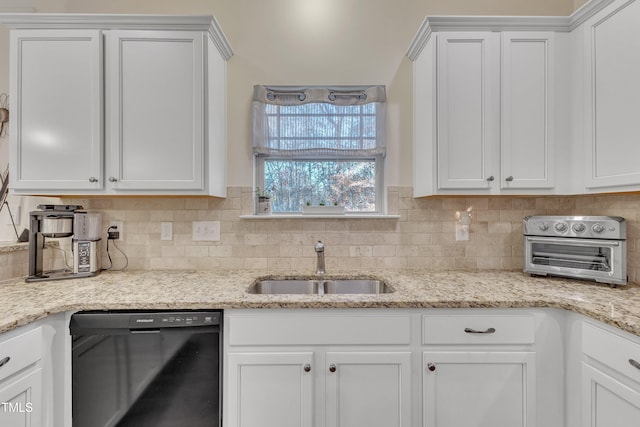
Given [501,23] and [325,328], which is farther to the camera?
[501,23]

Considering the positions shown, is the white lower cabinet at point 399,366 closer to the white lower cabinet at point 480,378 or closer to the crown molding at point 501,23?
the white lower cabinet at point 480,378

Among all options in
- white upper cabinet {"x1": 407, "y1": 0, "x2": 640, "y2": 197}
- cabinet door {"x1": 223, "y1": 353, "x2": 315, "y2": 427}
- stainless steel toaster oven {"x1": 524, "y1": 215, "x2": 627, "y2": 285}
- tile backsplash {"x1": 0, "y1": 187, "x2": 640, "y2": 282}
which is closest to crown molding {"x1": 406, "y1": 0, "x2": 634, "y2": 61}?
white upper cabinet {"x1": 407, "y1": 0, "x2": 640, "y2": 197}

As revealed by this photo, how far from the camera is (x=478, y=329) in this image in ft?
4.80

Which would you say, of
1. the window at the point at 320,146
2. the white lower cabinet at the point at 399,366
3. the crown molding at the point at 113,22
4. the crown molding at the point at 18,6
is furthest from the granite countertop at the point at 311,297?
the crown molding at the point at 18,6

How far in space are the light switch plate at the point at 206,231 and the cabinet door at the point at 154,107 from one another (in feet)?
1.41

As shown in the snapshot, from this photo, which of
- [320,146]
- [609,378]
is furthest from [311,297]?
[609,378]

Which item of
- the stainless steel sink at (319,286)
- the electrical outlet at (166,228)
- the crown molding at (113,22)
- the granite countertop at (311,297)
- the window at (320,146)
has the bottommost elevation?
the stainless steel sink at (319,286)

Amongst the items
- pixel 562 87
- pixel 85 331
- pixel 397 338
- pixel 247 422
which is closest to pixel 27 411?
pixel 85 331

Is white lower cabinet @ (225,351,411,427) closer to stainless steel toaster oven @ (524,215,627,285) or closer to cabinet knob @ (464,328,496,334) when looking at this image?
cabinet knob @ (464,328,496,334)

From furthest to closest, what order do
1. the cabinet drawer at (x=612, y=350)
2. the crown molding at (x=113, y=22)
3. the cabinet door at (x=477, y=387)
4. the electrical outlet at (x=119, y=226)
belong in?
the electrical outlet at (x=119, y=226) < the crown molding at (x=113, y=22) < the cabinet door at (x=477, y=387) < the cabinet drawer at (x=612, y=350)

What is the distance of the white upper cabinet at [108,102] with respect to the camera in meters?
1.75

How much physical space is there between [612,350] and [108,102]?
2632 mm

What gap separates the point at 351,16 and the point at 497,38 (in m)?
0.95

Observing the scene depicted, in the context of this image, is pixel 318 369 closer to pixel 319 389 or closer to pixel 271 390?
pixel 319 389
